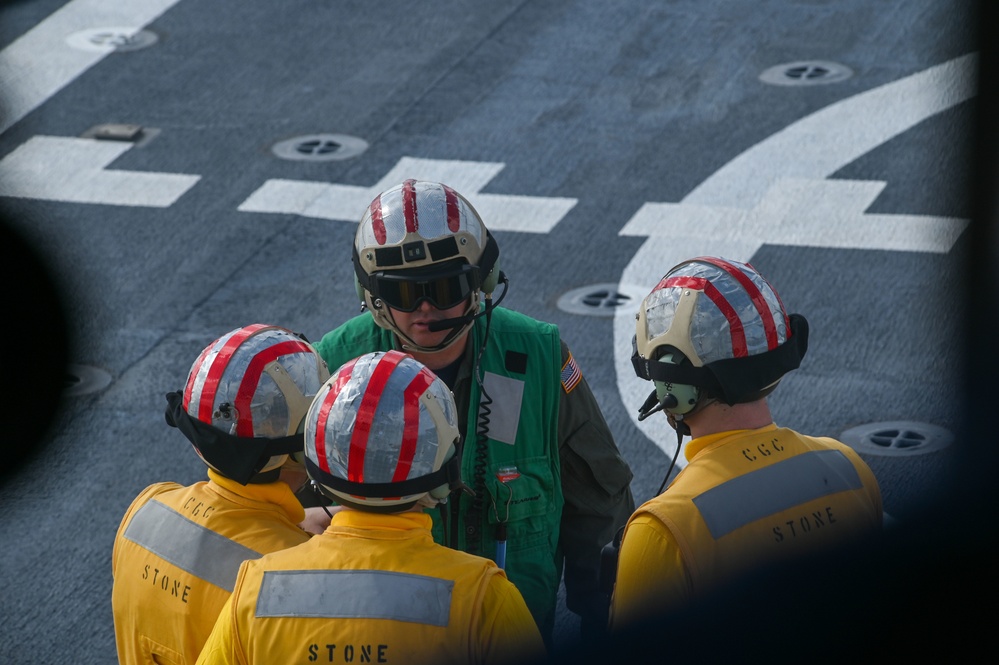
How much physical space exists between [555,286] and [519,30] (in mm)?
4211

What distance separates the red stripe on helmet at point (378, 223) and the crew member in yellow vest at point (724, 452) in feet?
2.93

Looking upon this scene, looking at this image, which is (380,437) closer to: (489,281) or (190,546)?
(190,546)

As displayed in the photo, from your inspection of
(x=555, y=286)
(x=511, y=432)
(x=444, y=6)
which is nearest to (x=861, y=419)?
(x=555, y=286)

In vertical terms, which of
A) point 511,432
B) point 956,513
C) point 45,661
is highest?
point 956,513

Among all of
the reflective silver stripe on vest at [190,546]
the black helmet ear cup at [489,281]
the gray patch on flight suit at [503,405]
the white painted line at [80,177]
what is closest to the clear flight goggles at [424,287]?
the black helmet ear cup at [489,281]

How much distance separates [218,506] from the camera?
3822 millimetres

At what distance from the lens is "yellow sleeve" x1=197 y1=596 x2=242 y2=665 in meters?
3.26

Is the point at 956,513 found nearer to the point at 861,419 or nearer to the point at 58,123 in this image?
the point at 861,419

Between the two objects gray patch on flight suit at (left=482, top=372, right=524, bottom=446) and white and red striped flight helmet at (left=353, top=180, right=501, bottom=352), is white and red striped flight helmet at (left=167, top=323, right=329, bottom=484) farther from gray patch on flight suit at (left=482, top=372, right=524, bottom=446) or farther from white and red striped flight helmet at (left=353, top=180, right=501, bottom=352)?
gray patch on flight suit at (left=482, top=372, right=524, bottom=446)

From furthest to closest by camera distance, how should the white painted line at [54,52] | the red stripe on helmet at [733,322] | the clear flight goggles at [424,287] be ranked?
1. the white painted line at [54,52]
2. the clear flight goggles at [424,287]
3. the red stripe on helmet at [733,322]

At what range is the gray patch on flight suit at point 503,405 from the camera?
4430mm

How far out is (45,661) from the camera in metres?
5.78

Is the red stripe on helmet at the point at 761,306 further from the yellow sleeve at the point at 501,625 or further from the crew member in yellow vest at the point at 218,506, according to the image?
the crew member in yellow vest at the point at 218,506

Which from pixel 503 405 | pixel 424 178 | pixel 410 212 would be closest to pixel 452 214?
pixel 410 212
